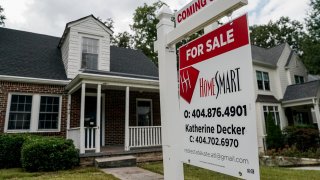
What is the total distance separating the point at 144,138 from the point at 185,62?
8195 millimetres

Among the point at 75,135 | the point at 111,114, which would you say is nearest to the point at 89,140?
the point at 75,135

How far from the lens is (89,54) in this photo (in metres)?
12.0

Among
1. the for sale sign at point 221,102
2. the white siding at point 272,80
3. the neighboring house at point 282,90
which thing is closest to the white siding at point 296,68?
the neighboring house at point 282,90

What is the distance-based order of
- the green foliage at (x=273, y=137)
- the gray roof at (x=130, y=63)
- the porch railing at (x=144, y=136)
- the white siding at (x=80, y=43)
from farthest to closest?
the green foliage at (x=273, y=137) < the gray roof at (x=130, y=63) < the white siding at (x=80, y=43) < the porch railing at (x=144, y=136)

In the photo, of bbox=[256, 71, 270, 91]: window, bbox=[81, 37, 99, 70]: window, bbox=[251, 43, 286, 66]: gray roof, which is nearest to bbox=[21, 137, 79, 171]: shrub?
bbox=[81, 37, 99, 70]: window

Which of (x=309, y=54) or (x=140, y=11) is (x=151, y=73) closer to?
(x=309, y=54)

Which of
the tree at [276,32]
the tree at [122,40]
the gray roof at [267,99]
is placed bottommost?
the gray roof at [267,99]

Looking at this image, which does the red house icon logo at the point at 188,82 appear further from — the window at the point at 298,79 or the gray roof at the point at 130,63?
the window at the point at 298,79

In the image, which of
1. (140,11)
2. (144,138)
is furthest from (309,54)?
(140,11)

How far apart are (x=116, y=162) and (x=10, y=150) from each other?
372 centimetres

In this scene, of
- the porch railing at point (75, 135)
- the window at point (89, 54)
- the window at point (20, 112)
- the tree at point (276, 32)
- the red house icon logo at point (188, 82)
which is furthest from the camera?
the tree at point (276, 32)

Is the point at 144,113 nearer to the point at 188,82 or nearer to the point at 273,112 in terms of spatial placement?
the point at 273,112

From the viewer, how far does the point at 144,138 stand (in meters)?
10.0

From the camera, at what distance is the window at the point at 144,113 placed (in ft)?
40.9
